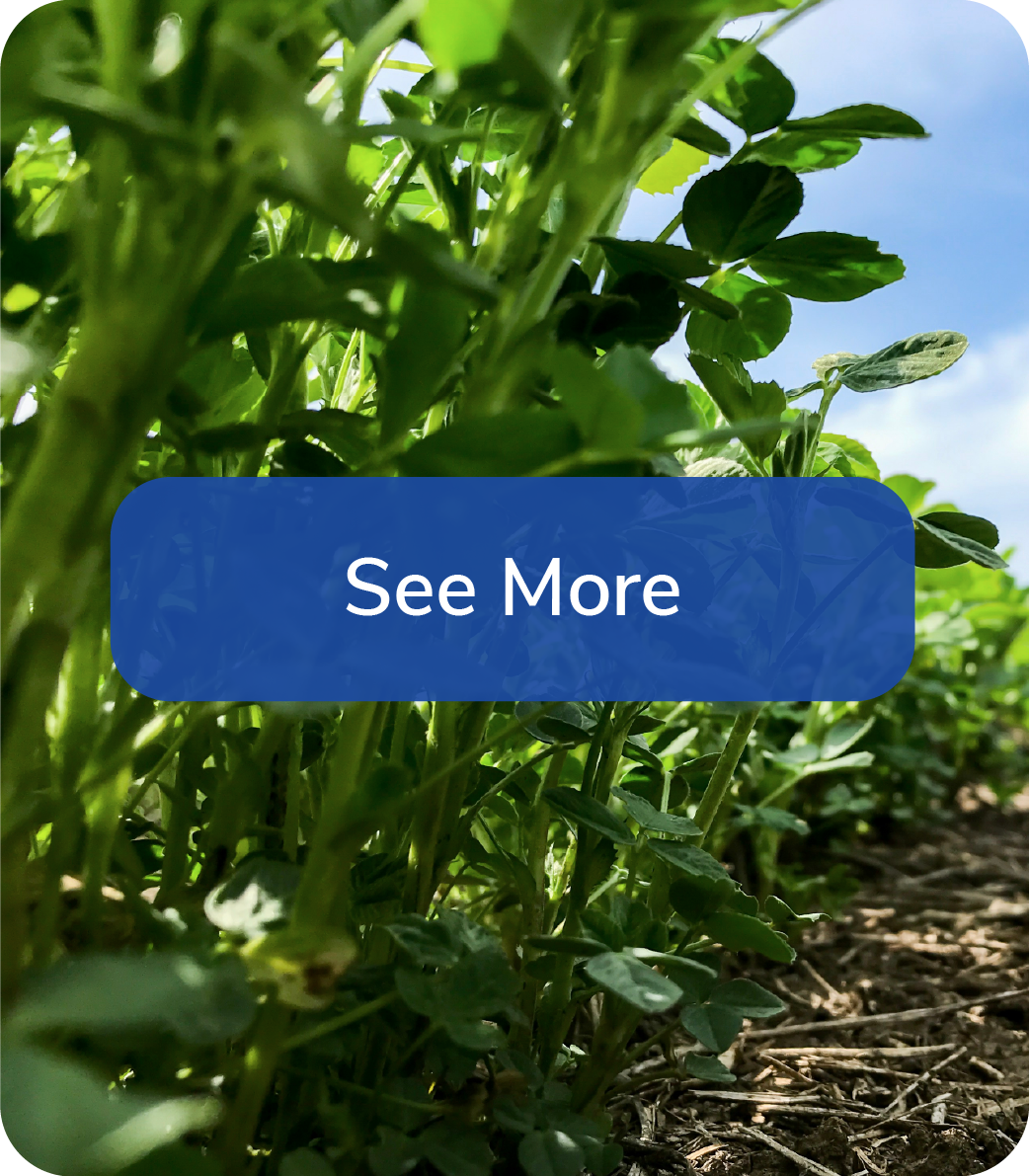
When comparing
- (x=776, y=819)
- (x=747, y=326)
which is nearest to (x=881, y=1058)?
(x=776, y=819)

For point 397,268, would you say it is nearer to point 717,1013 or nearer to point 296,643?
point 296,643

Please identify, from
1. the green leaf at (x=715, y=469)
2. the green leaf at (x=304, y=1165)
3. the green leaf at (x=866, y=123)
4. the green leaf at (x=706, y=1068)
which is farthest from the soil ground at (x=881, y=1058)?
the green leaf at (x=866, y=123)

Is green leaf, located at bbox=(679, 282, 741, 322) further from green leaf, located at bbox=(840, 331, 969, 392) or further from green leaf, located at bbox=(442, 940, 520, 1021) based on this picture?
green leaf, located at bbox=(442, 940, 520, 1021)

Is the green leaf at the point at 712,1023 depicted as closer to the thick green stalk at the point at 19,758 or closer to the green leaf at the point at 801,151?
the thick green stalk at the point at 19,758

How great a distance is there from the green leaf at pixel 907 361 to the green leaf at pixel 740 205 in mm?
111

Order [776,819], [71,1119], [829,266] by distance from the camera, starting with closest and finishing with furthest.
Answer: [71,1119] → [829,266] → [776,819]

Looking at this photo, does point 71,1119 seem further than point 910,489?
No

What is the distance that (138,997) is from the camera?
0.28m

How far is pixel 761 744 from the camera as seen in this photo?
1248 mm

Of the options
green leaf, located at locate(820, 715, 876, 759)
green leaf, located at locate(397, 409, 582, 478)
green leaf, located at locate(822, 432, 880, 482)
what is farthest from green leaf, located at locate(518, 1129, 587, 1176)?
green leaf, located at locate(820, 715, 876, 759)

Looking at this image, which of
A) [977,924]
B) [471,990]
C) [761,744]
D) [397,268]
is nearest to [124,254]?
[397,268]

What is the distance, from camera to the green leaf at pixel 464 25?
0.29 metres

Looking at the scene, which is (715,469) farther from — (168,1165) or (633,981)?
(168,1165)

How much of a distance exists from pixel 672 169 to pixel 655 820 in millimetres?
471
